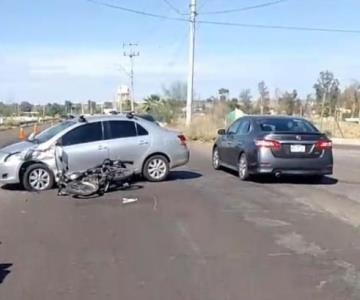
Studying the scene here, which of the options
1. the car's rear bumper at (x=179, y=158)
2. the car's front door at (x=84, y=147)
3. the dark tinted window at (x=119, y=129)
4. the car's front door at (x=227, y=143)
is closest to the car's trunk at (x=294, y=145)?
the car's rear bumper at (x=179, y=158)

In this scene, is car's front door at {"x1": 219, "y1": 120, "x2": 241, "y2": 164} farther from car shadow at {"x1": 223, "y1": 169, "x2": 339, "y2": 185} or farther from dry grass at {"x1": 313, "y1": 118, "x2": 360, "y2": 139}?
dry grass at {"x1": 313, "y1": 118, "x2": 360, "y2": 139}

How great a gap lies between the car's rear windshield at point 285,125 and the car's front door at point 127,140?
2.87 metres

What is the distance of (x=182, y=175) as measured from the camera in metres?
18.2

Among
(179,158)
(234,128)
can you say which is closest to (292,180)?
(234,128)

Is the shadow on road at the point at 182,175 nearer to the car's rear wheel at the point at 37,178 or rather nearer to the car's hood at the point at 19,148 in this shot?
the car's rear wheel at the point at 37,178

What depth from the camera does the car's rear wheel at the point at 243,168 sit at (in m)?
16.5

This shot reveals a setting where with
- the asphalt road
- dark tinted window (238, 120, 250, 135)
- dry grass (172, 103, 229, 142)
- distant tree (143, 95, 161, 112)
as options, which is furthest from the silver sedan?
distant tree (143, 95, 161, 112)

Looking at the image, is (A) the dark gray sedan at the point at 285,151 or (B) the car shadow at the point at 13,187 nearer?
(B) the car shadow at the point at 13,187

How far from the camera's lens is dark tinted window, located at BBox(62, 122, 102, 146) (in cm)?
1517

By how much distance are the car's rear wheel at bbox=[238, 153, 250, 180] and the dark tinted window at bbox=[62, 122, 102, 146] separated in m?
3.58

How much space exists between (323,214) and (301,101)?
57.6 meters

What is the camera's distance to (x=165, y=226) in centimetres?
1007

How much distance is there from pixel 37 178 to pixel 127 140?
2337 millimetres

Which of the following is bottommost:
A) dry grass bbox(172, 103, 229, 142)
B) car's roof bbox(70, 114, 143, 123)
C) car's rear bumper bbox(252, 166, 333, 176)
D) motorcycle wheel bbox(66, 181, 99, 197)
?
dry grass bbox(172, 103, 229, 142)
